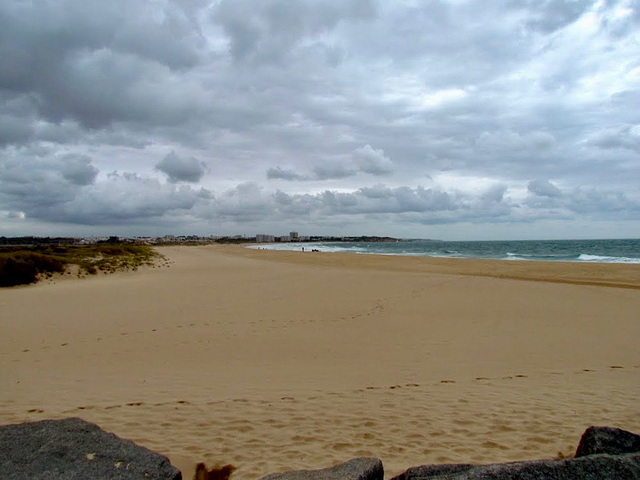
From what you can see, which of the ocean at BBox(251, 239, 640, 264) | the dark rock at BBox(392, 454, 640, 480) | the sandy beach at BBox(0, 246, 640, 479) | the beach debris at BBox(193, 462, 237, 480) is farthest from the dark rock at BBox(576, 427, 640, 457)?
the ocean at BBox(251, 239, 640, 264)

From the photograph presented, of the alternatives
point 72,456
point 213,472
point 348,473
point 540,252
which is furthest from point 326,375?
point 540,252

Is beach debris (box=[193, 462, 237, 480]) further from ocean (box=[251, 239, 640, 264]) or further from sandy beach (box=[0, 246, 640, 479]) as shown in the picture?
ocean (box=[251, 239, 640, 264])

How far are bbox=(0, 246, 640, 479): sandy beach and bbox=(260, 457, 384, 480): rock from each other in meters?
1.02

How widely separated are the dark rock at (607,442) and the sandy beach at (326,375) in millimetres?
1144

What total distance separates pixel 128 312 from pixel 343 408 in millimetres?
10244

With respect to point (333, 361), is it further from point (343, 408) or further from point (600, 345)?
point (600, 345)

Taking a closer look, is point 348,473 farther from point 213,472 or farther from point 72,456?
point 72,456

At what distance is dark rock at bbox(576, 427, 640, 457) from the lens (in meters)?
3.41

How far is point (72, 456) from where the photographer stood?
3.39 m

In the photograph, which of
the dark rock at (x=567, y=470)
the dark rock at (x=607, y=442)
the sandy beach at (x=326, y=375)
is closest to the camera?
the dark rock at (x=567, y=470)

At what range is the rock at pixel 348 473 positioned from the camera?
3.10 meters

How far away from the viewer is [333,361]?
27.7ft


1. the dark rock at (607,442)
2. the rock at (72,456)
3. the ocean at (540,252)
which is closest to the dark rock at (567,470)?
the dark rock at (607,442)

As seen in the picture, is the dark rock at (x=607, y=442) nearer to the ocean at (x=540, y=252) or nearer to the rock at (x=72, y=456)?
the rock at (x=72, y=456)
